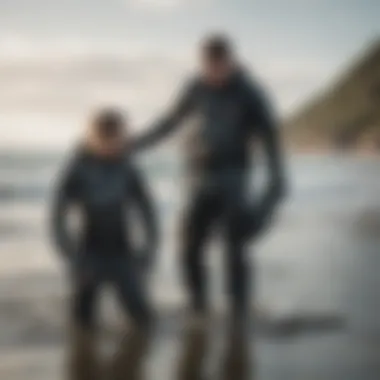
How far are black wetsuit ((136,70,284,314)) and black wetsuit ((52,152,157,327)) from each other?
0.21 feet

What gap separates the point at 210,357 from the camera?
1.27 meters

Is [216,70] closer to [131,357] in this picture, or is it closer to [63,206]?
[63,206]

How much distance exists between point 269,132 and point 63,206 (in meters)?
0.35

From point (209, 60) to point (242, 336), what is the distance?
1.50 ft

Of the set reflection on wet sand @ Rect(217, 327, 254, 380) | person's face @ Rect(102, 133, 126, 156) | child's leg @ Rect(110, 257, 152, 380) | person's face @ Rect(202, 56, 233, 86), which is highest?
person's face @ Rect(202, 56, 233, 86)

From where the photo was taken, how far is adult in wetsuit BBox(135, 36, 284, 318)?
1.26m

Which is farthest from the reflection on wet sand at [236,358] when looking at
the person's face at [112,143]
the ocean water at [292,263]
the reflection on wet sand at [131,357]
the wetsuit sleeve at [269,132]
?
the person's face at [112,143]

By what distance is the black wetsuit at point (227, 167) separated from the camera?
1.26 metres

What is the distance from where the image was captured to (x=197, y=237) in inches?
50.4

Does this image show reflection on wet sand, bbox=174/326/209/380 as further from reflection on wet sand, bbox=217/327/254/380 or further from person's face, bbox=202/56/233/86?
person's face, bbox=202/56/233/86

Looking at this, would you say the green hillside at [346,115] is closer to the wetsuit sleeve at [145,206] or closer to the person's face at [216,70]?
the person's face at [216,70]

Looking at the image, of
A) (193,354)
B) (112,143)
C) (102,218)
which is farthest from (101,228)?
(193,354)

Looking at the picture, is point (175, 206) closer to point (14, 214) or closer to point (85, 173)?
point (85, 173)

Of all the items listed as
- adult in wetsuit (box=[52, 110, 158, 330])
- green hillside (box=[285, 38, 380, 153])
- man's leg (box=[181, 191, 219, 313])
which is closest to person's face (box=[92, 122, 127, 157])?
adult in wetsuit (box=[52, 110, 158, 330])
